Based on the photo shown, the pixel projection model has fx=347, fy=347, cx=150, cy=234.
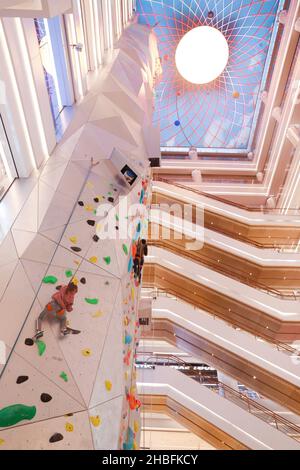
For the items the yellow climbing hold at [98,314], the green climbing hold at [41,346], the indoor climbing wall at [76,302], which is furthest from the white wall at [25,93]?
the green climbing hold at [41,346]

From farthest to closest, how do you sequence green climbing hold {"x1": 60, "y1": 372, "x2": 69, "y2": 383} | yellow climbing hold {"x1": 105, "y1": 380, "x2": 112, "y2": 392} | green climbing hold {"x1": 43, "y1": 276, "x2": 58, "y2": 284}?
1. green climbing hold {"x1": 43, "y1": 276, "x2": 58, "y2": 284}
2. yellow climbing hold {"x1": 105, "y1": 380, "x2": 112, "y2": 392}
3. green climbing hold {"x1": 60, "y1": 372, "x2": 69, "y2": 383}

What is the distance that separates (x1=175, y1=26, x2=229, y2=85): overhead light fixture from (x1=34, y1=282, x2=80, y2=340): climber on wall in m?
10.4

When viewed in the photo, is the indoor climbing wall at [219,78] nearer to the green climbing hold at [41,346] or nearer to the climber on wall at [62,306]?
the climber on wall at [62,306]

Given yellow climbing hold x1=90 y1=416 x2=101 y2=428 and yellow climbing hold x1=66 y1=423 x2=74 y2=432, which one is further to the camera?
yellow climbing hold x1=90 y1=416 x2=101 y2=428

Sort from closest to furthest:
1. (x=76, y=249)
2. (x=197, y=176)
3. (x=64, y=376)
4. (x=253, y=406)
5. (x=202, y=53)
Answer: (x=64, y=376), (x=76, y=249), (x=253, y=406), (x=202, y=53), (x=197, y=176)

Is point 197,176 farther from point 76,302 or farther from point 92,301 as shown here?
point 76,302

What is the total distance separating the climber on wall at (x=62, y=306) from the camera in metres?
2.82

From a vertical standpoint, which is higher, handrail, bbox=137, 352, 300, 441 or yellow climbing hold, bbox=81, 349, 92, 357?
handrail, bbox=137, 352, 300, 441

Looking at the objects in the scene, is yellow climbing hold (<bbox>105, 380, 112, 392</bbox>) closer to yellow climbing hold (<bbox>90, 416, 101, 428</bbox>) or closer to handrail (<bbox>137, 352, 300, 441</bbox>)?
yellow climbing hold (<bbox>90, 416, 101, 428</bbox>)

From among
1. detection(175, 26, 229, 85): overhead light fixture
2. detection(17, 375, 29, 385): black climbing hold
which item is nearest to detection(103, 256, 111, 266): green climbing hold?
detection(17, 375, 29, 385): black climbing hold

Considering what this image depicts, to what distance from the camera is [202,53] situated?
11016 mm

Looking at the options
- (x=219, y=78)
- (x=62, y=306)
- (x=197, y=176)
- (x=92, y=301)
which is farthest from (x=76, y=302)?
(x=219, y=78)

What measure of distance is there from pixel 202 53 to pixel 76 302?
10.4 m

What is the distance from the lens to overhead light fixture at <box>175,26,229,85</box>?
425 inches
